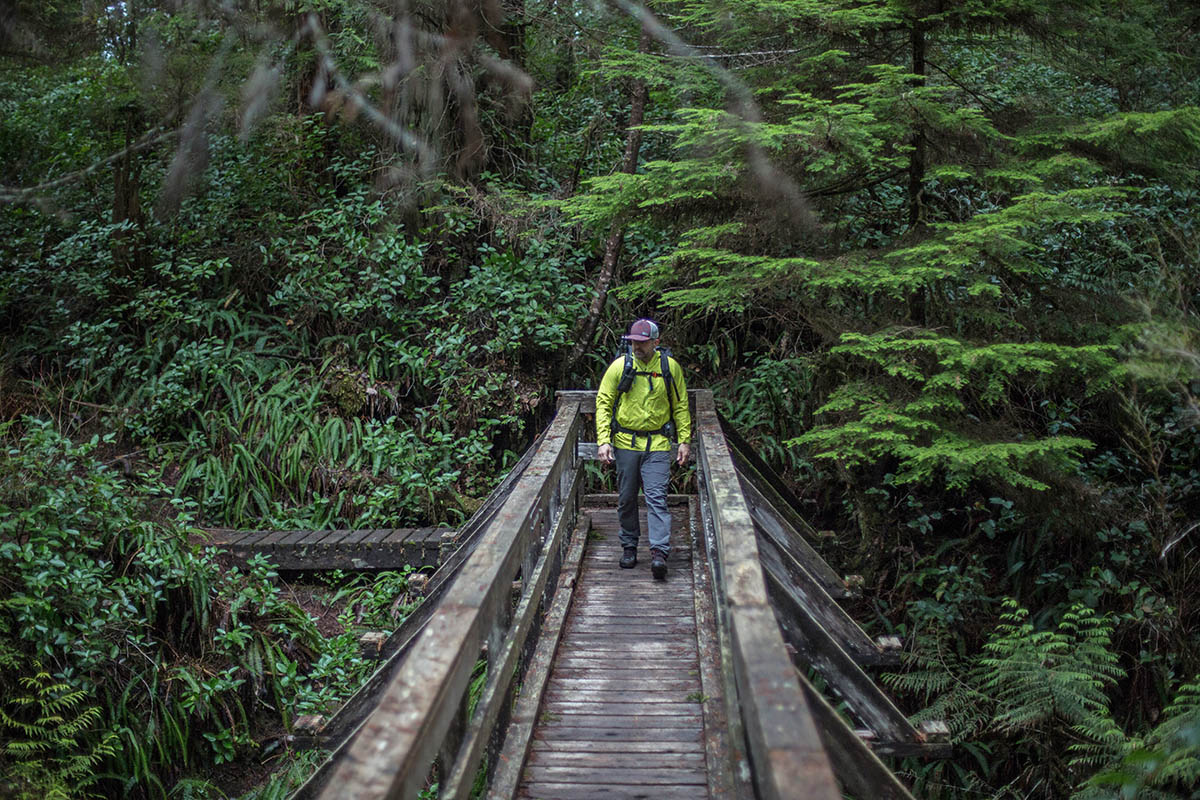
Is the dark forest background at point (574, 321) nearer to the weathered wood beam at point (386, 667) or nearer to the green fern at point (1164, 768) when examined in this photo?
the green fern at point (1164, 768)

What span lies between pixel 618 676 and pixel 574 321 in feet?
21.0

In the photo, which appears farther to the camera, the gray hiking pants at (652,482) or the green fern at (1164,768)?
the gray hiking pants at (652,482)

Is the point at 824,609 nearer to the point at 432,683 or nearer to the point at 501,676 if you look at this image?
the point at 501,676

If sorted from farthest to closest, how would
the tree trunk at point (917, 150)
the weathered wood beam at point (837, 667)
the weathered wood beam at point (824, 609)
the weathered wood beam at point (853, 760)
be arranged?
the tree trunk at point (917, 150), the weathered wood beam at point (824, 609), the weathered wood beam at point (837, 667), the weathered wood beam at point (853, 760)

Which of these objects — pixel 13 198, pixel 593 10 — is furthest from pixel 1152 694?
pixel 13 198

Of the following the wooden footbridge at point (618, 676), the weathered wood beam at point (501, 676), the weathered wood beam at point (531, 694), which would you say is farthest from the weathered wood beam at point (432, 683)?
the weathered wood beam at point (531, 694)

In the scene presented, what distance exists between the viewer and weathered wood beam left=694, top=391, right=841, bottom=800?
219 cm

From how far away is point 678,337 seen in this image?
10.9m

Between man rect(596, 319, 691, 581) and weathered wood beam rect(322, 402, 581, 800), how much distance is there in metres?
1.77

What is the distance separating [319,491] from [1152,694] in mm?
7957

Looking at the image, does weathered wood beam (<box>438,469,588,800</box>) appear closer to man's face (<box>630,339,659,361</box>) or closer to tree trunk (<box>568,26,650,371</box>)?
man's face (<box>630,339,659,361</box>)

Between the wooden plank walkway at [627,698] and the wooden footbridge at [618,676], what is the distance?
0.04ft

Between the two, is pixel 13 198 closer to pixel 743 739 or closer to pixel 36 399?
pixel 36 399

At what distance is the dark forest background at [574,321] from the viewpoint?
6.34m
